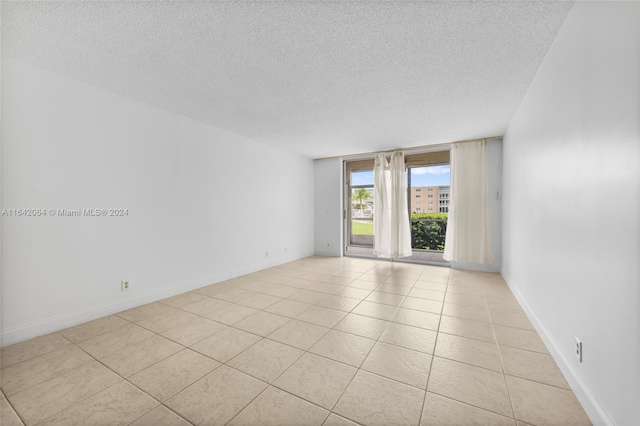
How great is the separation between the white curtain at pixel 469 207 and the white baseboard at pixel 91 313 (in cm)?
428

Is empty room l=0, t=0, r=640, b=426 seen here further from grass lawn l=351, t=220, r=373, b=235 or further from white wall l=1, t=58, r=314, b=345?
grass lawn l=351, t=220, r=373, b=235

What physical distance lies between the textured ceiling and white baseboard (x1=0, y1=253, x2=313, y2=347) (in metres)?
2.35

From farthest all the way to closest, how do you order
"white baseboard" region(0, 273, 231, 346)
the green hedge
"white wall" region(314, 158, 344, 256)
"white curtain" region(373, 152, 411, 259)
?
the green hedge
"white wall" region(314, 158, 344, 256)
"white curtain" region(373, 152, 411, 259)
"white baseboard" region(0, 273, 231, 346)

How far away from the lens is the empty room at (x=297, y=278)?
140cm

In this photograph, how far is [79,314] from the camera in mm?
2547

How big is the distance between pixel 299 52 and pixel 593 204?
2.24m

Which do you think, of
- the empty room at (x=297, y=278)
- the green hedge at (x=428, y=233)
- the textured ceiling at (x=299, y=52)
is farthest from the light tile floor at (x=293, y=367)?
the green hedge at (x=428, y=233)

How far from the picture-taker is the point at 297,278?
167 inches

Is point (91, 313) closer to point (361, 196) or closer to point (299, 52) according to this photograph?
point (299, 52)

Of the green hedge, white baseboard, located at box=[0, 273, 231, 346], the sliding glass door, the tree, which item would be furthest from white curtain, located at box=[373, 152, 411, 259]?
white baseboard, located at box=[0, 273, 231, 346]

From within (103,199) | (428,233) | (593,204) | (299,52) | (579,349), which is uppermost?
(299,52)

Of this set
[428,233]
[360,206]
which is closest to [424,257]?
[428,233]

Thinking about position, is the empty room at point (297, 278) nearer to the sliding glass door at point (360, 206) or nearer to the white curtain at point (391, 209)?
the white curtain at point (391, 209)

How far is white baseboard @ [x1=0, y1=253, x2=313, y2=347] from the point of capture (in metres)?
2.18
